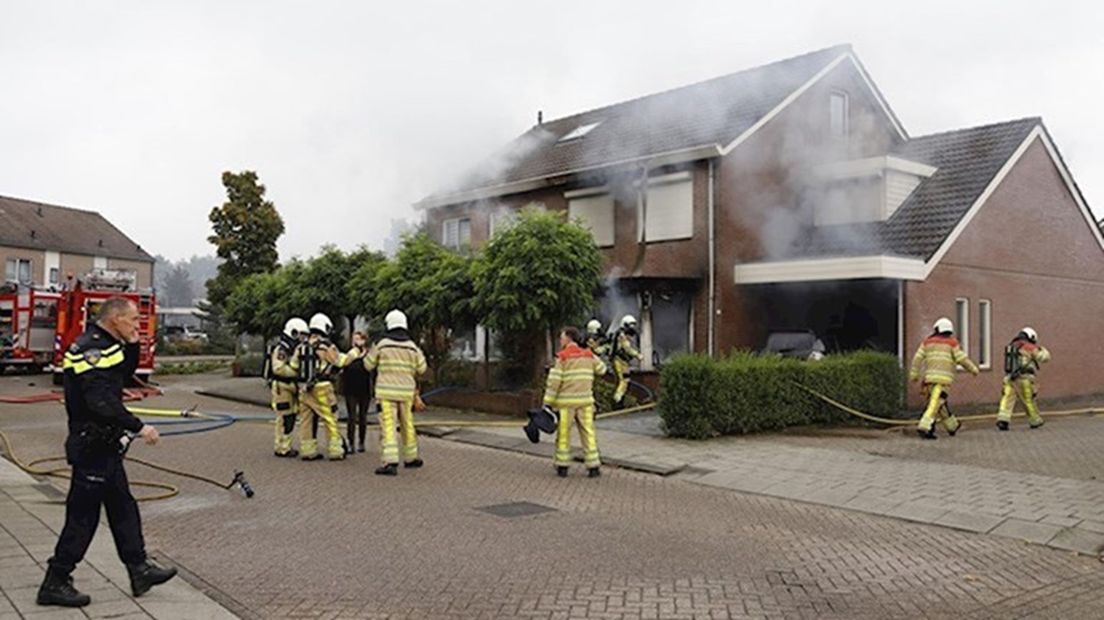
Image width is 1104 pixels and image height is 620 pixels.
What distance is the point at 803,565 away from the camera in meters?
6.20

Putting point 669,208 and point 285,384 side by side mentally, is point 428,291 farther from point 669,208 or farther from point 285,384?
point 285,384

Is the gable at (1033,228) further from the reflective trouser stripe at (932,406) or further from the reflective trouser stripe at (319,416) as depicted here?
the reflective trouser stripe at (319,416)

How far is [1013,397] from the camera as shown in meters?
14.5

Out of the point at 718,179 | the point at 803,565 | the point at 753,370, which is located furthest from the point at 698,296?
the point at 803,565

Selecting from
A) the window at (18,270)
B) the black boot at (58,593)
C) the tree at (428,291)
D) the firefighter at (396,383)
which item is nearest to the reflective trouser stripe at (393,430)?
the firefighter at (396,383)

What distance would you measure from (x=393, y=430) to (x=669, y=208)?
10.4 metres

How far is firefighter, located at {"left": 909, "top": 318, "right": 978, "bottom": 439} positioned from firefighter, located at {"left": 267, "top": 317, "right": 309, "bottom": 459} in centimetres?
871

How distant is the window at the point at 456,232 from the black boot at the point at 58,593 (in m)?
18.7

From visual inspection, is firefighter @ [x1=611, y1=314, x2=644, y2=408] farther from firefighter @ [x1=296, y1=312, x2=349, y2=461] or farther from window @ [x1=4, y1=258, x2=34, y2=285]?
window @ [x1=4, y1=258, x2=34, y2=285]

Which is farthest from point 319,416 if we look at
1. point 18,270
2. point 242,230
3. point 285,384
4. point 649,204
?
point 18,270

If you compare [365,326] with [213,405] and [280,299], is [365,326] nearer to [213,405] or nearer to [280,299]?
[280,299]

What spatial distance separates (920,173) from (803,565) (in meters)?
15.1

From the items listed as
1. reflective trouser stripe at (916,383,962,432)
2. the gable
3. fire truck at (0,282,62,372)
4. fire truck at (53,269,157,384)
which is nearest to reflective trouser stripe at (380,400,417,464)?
reflective trouser stripe at (916,383,962,432)

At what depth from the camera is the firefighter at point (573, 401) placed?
9.77 meters
